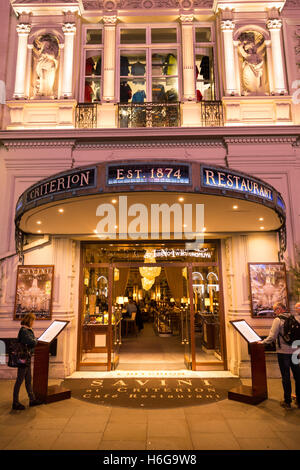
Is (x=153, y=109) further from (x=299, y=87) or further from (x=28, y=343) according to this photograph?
(x=28, y=343)

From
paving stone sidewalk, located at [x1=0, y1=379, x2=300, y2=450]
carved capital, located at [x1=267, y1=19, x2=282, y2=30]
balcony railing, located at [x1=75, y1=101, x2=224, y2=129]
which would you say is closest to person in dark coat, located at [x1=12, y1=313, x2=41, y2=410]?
paving stone sidewalk, located at [x1=0, y1=379, x2=300, y2=450]

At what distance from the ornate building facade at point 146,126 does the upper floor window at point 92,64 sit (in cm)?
Answer: 4

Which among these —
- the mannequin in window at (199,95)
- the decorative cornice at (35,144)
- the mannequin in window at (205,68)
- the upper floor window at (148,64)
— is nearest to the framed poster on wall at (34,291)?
the decorative cornice at (35,144)

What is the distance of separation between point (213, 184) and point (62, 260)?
436 centimetres

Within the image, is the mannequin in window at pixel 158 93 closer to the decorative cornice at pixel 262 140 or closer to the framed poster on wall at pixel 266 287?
the decorative cornice at pixel 262 140

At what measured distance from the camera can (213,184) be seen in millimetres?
4953

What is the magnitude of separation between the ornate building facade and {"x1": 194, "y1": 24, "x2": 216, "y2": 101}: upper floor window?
0.11ft

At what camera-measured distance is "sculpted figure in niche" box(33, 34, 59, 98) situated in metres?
8.48

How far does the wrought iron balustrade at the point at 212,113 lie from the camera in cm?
820

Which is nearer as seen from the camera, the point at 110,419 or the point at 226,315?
the point at 110,419

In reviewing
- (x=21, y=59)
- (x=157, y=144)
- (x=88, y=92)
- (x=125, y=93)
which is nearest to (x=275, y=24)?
(x=125, y=93)

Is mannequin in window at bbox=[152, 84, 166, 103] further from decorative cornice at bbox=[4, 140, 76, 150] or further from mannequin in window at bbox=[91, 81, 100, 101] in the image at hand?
decorative cornice at bbox=[4, 140, 76, 150]

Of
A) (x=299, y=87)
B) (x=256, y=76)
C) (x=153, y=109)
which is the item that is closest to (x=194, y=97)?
(x=153, y=109)

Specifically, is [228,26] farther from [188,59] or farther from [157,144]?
[157,144]
